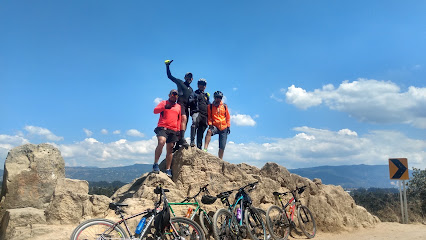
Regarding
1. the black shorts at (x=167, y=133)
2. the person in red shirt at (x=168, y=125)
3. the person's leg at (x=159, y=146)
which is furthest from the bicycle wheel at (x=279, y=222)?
the person's leg at (x=159, y=146)

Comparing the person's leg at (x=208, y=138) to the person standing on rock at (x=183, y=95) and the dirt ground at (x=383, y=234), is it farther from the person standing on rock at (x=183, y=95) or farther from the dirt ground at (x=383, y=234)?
the dirt ground at (x=383, y=234)

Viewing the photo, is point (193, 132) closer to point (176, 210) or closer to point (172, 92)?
point (172, 92)

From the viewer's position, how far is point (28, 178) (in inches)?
325

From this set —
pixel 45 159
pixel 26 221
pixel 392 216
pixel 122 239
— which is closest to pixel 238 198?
pixel 122 239

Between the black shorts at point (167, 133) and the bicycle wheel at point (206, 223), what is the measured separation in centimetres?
221

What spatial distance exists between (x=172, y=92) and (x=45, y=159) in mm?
4258

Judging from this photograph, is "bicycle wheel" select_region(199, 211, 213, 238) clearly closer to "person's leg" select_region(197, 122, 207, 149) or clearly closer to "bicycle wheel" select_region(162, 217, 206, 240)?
"bicycle wheel" select_region(162, 217, 206, 240)

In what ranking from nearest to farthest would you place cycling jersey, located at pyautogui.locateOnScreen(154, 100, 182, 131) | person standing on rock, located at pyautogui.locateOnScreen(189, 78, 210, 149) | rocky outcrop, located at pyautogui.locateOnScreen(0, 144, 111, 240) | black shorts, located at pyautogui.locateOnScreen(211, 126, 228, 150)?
rocky outcrop, located at pyautogui.locateOnScreen(0, 144, 111, 240), cycling jersey, located at pyautogui.locateOnScreen(154, 100, 182, 131), person standing on rock, located at pyautogui.locateOnScreen(189, 78, 210, 149), black shorts, located at pyautogui.locateOnScreen(211, 126, 228, 150)

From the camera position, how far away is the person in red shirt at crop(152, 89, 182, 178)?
7816mm

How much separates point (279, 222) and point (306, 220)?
142 cm

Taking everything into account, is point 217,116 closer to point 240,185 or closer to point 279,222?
point 240,185

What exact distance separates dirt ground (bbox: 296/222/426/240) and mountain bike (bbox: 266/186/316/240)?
1.12 feet

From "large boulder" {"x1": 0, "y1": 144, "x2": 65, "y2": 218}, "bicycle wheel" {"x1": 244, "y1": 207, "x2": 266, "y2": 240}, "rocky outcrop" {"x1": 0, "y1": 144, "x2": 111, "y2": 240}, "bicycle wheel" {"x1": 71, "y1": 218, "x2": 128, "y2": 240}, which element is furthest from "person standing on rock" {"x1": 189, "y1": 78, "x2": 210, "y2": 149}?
"large boulder" {"x1": 0, "y1": 144, "x2": 65, "y2": 218}

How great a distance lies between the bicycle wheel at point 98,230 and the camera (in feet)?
16.0
